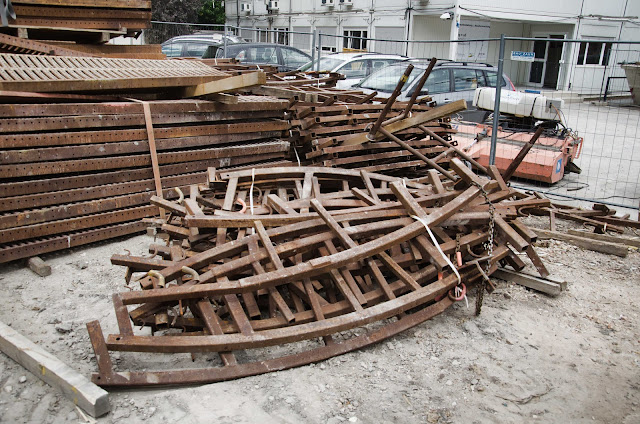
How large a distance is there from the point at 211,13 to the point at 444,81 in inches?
1045

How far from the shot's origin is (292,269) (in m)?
4.00

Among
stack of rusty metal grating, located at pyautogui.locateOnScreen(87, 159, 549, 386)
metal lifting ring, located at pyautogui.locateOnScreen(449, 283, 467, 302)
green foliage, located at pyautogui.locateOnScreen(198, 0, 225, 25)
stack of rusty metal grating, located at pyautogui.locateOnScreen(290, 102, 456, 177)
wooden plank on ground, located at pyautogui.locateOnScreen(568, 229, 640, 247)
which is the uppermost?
green foliage, located at pyautogui.locateOnScreen(198, 0, 225, 25)

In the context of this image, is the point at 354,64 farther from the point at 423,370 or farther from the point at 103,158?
the point at 423,370

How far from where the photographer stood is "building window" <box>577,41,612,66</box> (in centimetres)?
2433

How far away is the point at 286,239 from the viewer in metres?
4.58

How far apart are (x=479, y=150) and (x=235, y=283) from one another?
686cm

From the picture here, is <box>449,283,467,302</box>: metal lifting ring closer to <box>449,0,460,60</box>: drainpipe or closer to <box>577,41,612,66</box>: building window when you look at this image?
<box>449,0,460,60</box>: drainpipe

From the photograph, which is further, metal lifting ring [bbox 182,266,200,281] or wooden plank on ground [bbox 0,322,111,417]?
metal lifting ring [bbox 182,266,200,281]

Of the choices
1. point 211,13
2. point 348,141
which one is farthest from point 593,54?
point 348,141

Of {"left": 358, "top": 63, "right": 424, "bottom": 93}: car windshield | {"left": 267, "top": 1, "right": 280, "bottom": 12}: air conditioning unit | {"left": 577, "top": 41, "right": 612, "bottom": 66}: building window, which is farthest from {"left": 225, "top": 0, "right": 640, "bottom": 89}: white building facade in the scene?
{"left": 358, "top": 63, "right": 424, "bottom": 93}: car windshield

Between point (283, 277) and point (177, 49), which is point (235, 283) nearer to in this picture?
point (283, 277)

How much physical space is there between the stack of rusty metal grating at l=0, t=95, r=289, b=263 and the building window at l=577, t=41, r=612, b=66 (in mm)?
22760

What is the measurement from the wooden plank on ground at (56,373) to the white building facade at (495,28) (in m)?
20.2

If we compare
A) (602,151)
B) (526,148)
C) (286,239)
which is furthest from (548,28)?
(286,239)
